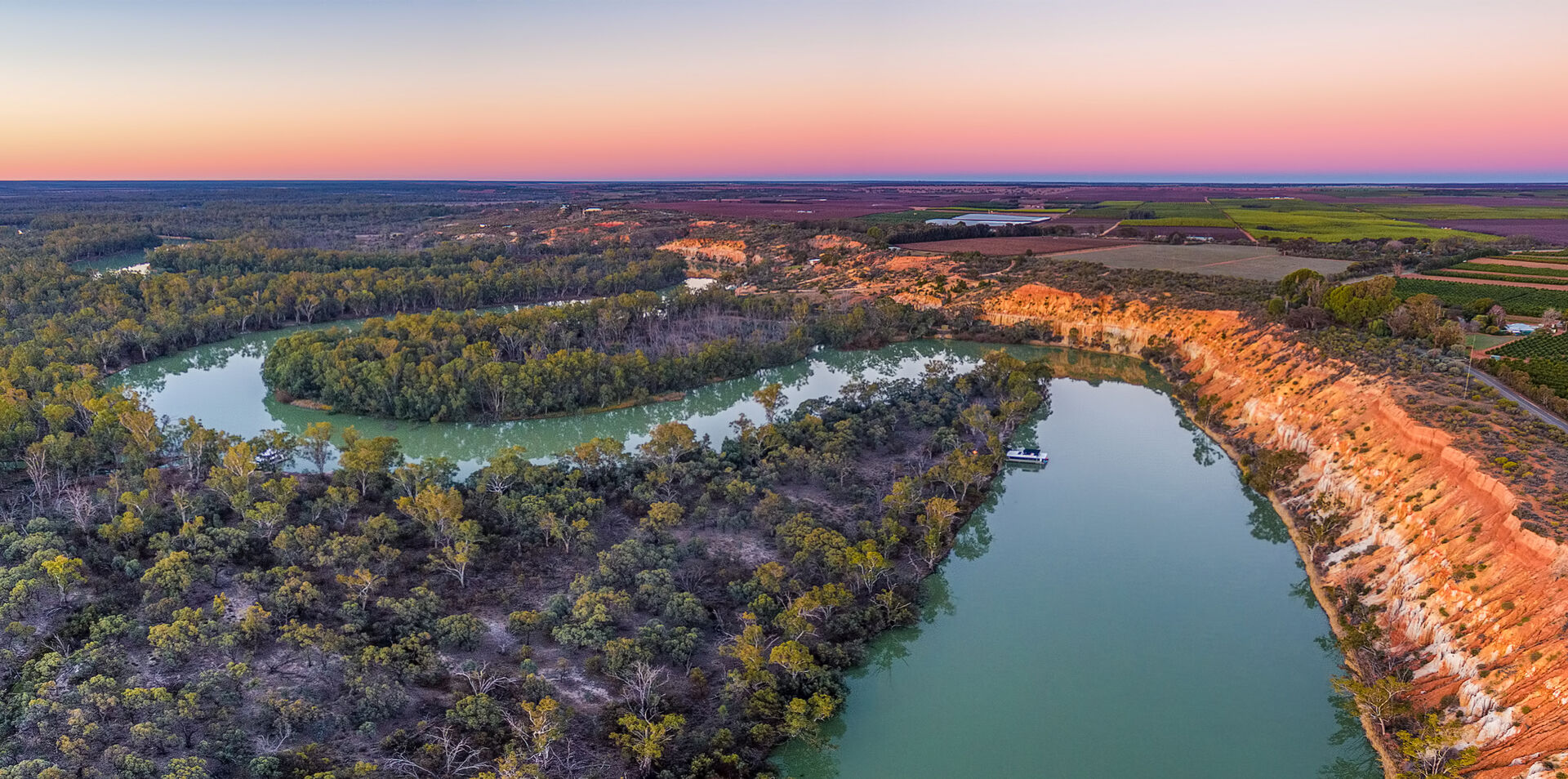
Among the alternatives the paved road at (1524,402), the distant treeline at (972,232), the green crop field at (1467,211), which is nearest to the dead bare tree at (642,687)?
the paved road at (1524,402)

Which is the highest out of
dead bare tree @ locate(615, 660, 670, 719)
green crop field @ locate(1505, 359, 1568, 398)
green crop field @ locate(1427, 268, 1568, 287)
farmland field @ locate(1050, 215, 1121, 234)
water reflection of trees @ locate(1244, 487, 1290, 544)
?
farmland field @ locate(1050, 215, 1121, 234)

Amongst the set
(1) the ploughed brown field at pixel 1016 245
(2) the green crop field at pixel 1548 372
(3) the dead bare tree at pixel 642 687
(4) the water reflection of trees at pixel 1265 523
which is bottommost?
(4) the water reflection of trees at pixel 1265 523

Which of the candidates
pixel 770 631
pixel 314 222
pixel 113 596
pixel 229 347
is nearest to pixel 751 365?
pixel 770 631

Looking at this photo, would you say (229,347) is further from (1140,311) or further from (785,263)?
(1140,311)

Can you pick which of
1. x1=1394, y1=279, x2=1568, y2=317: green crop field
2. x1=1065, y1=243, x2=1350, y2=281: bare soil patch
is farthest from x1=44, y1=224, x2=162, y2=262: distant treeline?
x1=1394, y1=279, x2=1568, y2=317: green crop field

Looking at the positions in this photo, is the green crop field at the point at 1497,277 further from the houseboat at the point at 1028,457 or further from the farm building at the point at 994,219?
the farm building at the point at 994,219

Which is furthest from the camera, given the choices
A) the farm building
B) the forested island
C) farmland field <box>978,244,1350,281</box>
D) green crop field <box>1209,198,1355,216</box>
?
green crop field <box>1209,198,1355,216</box>

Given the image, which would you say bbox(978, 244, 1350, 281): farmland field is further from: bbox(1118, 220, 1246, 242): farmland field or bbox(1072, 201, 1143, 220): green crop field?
bbox(1072, 201, 1143, 220): green crop field
